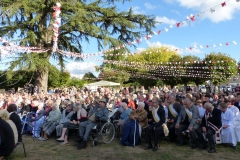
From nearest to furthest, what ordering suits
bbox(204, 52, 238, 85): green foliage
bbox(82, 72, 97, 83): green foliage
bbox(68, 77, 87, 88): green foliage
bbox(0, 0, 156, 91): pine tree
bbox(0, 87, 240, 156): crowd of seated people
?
bbox(0, 87, 240, 156): crowd of seated people, bbox(0, 0, 156, 91): pine tree, bbox(204, 52, 238, 85): green foliage, bbox(68, 77, 87, 88): green foliage, bbox(82, 72, 97, 83): green foliage

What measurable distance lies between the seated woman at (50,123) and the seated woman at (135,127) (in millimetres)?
2462

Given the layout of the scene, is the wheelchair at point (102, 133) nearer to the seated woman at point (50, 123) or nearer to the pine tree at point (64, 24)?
the seated woman at point (50, 123)

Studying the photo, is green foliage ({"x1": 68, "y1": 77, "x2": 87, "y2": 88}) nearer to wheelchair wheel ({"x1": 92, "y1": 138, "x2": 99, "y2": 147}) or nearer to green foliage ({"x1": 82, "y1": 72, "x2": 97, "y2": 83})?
green foliage ({"x1": 82, "y1": 72, "x2": 97, "y2": 83})

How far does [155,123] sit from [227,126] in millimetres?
2013

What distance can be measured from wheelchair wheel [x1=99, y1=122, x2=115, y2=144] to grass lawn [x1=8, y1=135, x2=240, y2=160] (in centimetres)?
26

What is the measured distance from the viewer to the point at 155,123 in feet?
22.0

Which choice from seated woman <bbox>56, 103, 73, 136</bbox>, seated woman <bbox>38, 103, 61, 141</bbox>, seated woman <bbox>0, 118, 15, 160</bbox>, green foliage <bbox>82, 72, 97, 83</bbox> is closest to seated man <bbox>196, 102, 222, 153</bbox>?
seated woman <bbox>56, 103, 73, 136</bbox>

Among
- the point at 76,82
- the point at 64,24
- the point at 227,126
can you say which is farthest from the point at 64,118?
the point at 76,82

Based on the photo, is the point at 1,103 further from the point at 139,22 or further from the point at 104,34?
the point at 139,22

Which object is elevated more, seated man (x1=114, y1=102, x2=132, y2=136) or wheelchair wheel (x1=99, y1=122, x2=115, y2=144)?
seated man (x1=114, y1=102, x2=132, y2=136)

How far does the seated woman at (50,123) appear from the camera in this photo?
25.5 feet

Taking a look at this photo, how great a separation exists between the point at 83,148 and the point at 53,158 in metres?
1.02

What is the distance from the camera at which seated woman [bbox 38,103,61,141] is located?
7.78m

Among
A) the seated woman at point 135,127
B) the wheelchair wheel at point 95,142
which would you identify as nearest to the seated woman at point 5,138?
the wheelchair wheel at point 95,142
